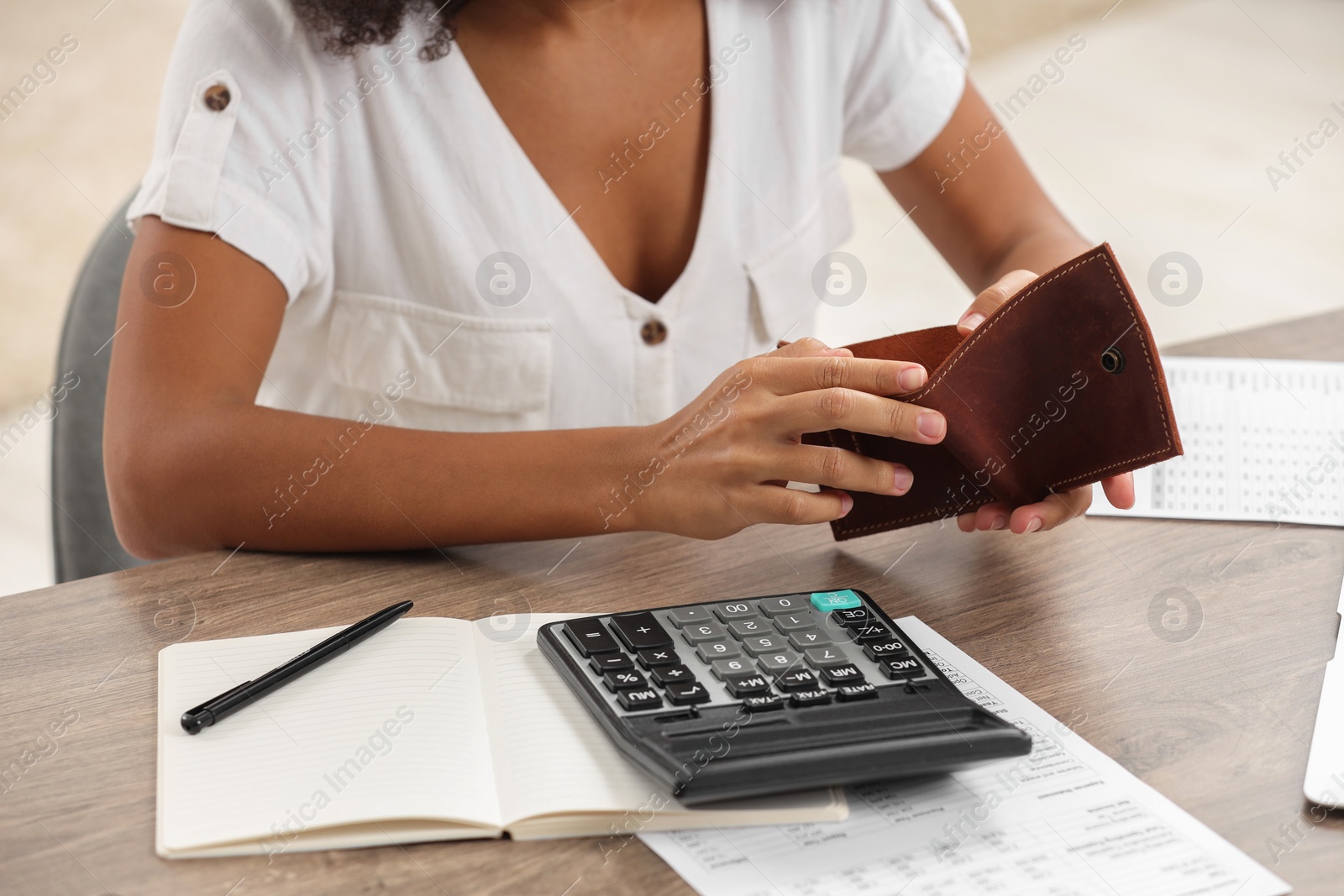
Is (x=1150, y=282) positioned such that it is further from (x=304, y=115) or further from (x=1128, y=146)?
(x=304, y=115)

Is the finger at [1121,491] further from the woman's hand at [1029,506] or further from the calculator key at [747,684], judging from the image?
the calculator key at [747,684]

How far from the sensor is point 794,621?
728mm

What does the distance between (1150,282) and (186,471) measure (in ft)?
10.3

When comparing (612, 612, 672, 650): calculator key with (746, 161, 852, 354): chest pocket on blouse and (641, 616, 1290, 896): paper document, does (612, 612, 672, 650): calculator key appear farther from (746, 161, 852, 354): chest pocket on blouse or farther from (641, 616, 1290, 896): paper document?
(746, 161, 852, 354): chest pocket on blouse

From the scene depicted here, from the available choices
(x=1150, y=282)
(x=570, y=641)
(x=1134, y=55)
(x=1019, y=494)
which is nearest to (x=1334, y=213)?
(x=1150, y=282)

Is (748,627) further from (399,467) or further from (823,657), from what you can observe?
(399,467)

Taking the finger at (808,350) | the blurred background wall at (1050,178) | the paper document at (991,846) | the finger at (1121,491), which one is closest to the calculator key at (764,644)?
the paper document at (991,846)

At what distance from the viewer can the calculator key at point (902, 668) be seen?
2.20 feet

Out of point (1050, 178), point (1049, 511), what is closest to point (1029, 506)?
point (1049, 511)

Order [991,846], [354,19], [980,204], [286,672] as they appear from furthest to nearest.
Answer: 1. [980,204]
2. [354,19]
3. [286,672]
4. [991,846]

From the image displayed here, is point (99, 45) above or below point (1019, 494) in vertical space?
above

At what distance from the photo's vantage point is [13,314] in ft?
10.1

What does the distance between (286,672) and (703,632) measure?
0.24 metres

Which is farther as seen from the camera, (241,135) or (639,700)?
(241,135)
